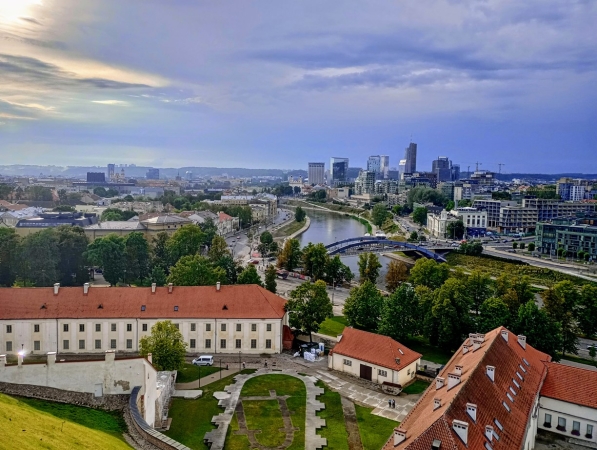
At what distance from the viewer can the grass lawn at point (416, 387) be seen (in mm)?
33938

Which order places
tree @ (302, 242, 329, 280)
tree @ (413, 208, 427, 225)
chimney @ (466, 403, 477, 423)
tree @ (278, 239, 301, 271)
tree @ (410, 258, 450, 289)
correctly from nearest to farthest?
chimney @ (466, 403, 477, 423) < tree @ (410, 258, 450, 289) < tree @ (302, 242, 329, 280) < tree @ (278, 239, 301, 271) < tree @ (413, 208, 427, 225)

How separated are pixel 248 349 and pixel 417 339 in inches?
610

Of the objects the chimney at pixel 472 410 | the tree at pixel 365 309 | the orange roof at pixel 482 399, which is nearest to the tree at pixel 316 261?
the tree at pixel 365 309

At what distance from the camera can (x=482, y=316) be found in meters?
41.8

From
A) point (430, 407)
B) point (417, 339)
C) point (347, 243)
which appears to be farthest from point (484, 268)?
point (430, 407)

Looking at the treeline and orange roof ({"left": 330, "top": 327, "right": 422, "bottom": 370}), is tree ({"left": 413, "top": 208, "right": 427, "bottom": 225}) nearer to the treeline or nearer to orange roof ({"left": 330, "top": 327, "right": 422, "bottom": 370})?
the treeline

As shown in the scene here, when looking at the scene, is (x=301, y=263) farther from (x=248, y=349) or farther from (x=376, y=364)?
(x=376, y=364)

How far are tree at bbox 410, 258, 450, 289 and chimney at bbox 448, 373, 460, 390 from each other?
34.8m

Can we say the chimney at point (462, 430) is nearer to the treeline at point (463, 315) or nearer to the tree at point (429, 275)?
the treeline at point (463, 315)

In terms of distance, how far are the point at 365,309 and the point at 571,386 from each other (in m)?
18.9

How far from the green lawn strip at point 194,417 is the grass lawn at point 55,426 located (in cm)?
540

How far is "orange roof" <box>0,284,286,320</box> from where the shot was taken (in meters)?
39.1

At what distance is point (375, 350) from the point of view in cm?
3600

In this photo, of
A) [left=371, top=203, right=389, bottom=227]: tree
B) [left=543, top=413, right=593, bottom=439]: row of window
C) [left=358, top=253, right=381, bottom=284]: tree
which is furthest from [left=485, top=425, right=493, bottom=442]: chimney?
[left=371, top=203, right=389, bottom=227]: tree
